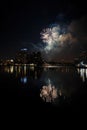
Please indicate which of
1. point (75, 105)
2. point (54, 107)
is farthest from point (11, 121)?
point (75, 105)

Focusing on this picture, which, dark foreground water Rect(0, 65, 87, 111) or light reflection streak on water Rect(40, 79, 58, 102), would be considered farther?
light reflection streak on water Rect(40, 79, 58, 102)

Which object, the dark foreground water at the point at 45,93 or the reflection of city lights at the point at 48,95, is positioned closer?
the dark foreground water at the point at 45,93

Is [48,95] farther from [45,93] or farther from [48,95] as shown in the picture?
[45,93]

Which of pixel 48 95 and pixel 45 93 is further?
pixel 45 93

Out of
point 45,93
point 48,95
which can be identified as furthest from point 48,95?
point 45,93

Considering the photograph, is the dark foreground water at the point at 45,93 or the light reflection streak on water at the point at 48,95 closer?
the dark foreground water at the point at 45,93

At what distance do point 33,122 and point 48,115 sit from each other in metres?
1.94

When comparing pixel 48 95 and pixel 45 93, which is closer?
pixel 48 95

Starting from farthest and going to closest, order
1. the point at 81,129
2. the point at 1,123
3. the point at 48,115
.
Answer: the point at 48,115 → the point at 1,123 → the point at 81,129

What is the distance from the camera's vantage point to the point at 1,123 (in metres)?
11.9

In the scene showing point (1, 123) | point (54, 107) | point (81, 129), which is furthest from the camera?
point (54, 107)

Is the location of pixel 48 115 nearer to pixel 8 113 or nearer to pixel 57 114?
pixel 57 114

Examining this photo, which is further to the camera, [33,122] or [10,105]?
[10,105]

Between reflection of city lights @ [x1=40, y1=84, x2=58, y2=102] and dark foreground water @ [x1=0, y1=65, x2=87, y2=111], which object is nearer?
dark foreground water @ [x1=0, y1=65, x2=87, y2=111]
